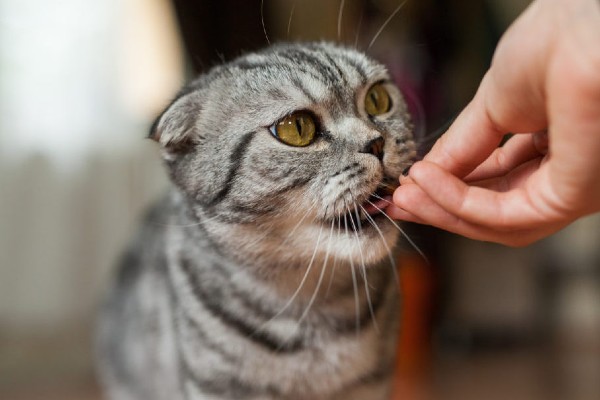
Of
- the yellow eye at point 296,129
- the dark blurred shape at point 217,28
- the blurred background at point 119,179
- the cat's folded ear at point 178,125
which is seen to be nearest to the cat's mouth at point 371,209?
the yellow eye at point 296,129

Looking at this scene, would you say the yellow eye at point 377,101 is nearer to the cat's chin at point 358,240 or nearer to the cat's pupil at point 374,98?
the cat's pupil at point 374,98

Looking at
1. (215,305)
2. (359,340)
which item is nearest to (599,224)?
(359,340)

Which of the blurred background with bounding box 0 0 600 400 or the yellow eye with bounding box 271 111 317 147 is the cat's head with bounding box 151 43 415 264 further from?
the blurred background with bounding box 0 0 600 400

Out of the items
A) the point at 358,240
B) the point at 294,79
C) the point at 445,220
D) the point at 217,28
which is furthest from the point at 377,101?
the point at 217,28

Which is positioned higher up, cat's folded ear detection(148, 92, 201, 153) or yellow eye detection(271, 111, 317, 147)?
cat's folded ear detection(148, 92, 201, 153)

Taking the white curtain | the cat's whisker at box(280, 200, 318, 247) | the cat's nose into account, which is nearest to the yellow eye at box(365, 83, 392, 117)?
the cat's nose

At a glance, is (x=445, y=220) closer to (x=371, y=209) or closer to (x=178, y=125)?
(x=371, y=209)
